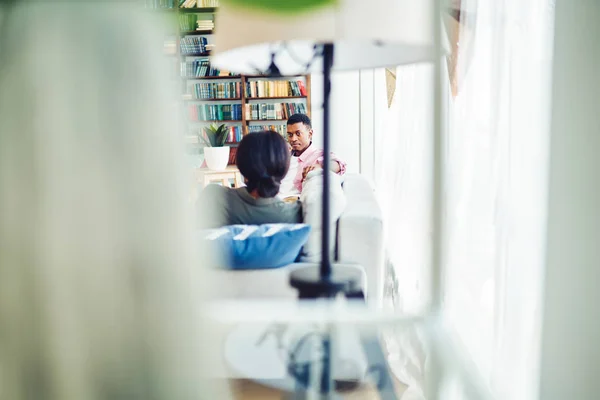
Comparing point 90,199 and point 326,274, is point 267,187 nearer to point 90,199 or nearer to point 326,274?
point 326,274

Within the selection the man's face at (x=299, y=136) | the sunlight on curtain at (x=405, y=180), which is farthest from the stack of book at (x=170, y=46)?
the man's face at (x=299, y=136)

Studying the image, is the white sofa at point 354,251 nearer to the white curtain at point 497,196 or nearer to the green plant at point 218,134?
the white curtain at point 497,196

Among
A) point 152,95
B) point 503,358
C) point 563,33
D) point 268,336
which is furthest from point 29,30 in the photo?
point 503,358

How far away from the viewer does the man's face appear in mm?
1375

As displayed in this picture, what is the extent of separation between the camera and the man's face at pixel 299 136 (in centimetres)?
138

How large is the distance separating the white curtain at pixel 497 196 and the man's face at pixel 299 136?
530 millimetres

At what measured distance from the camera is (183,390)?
1.13 ft

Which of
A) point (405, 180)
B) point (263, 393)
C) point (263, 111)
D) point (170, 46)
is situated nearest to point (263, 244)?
point (263, 393)

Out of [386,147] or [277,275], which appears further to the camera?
[386,147]

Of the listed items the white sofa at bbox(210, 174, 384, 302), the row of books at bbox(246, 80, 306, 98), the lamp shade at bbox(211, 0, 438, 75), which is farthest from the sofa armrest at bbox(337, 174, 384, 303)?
the row of books at bbox(246, 80, 306, 98)

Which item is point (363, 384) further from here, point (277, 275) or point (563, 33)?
point (563, 33)

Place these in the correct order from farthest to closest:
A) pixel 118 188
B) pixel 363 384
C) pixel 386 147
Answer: pixel 386 147 < pixel 363 384 < pixel 118 188

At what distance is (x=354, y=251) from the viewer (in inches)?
43.5

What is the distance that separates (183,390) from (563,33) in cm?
57
